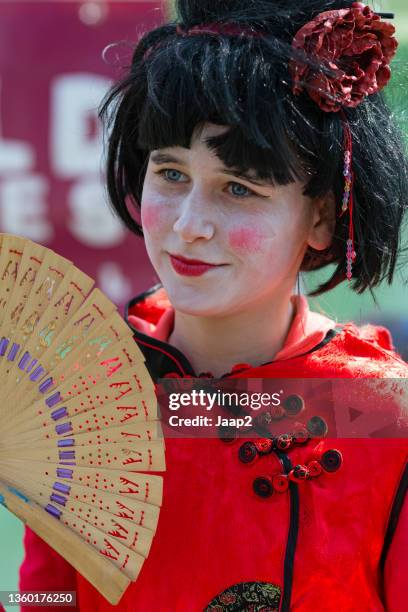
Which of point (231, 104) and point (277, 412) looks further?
point (277, 412)

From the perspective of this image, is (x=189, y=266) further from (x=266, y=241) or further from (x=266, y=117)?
(x=266, y=117)

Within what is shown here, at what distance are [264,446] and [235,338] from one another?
0.21m

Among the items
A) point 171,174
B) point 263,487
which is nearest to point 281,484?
point 263,487

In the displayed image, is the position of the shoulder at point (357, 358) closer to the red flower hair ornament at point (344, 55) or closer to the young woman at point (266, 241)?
the young woman at point (266, 241)

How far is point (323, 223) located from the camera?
5.19 ft

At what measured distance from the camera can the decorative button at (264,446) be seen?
1.48 meters

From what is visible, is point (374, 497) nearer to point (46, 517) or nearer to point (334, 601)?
point (334, 601)

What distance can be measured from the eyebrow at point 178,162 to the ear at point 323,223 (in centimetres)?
16

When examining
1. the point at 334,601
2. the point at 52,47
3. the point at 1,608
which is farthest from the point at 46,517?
the point at 52,47

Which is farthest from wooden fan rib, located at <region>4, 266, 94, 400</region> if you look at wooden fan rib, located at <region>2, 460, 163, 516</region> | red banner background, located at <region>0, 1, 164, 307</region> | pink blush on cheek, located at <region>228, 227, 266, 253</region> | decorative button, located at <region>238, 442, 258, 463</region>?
red banner background, located at <region>0, 1, 164, 307</region>

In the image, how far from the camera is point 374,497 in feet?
4.74

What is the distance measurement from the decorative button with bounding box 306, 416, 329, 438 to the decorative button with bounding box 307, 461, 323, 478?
0.06 metres

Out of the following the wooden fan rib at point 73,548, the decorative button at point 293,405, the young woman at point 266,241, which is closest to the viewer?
the wooden fan rib at point 73,548

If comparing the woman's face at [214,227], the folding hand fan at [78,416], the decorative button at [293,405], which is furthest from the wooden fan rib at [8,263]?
the decorative button at [293,405]
